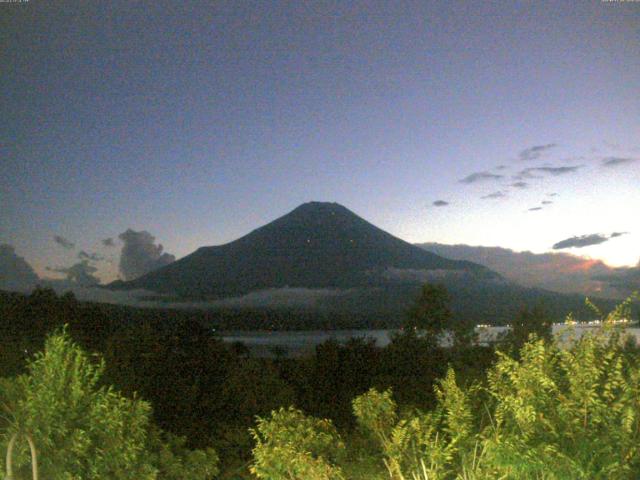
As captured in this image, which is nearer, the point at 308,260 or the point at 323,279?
the point at 323,279

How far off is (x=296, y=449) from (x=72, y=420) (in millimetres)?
1438

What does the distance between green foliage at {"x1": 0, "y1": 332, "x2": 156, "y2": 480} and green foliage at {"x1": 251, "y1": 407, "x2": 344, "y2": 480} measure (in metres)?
A: 0.73

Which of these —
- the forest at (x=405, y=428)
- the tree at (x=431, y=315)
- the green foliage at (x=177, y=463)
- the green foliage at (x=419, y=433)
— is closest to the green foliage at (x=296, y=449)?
the forest at (x=405, y=428)

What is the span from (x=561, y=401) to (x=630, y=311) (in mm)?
800

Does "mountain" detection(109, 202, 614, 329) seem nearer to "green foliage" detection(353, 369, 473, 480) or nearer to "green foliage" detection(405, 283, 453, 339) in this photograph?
"green foliage" detection(405, 283, 453, 339)

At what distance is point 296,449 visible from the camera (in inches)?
194

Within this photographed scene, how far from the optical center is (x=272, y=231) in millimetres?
111188

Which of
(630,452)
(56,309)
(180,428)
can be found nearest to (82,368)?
(630,452)

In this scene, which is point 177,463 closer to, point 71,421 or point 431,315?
point 71,421

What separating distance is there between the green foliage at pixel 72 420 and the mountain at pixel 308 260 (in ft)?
252

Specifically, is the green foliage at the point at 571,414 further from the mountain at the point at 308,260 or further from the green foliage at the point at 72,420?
the mountain at the point at 308,260

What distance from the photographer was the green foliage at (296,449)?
460 centimetres

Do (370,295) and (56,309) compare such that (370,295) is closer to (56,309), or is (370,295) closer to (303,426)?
(56,309)

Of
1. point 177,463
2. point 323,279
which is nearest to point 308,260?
point 323,279
